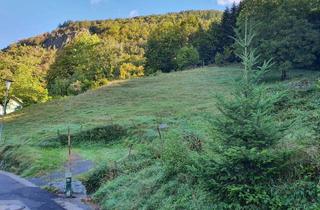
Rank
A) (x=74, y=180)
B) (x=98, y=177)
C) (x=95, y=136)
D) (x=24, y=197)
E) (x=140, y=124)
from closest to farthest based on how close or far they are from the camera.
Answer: (x=24, y=197) → (x=98, y=177) → (x=74, y=180) → (x=95, y=136) → (x=140, y=124)

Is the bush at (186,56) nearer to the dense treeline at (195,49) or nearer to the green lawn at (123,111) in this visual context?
the dense treeline at (195,49)

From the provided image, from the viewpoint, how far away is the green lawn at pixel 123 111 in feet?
96.3

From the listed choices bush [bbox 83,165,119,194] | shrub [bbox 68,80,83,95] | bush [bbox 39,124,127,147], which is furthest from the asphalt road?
shrub [bbox 68,80,83,95]

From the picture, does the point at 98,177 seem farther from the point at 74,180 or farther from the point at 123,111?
the point at 123,111

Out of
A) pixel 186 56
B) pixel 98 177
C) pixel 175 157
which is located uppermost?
pixel 186 56

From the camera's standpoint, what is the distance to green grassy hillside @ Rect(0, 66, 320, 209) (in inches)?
510

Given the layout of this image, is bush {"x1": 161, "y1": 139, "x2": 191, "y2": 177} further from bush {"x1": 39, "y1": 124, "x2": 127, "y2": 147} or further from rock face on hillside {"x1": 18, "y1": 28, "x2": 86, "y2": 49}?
rock face on hillside {"x1": 18, "y1": 28, "x2": 86, "y2": 49}

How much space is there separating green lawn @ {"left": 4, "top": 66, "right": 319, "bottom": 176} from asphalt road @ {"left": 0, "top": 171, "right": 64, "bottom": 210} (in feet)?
12.3

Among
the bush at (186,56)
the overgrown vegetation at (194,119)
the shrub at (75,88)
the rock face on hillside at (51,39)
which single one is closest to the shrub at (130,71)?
the overgrown vegetation at (194,119)

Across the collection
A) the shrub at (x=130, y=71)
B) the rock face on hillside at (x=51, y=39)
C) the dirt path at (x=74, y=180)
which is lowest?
the dirt path at (x=74, y=180)

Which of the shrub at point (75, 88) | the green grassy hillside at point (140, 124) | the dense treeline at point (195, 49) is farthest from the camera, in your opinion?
the shrub at point (75, 88)

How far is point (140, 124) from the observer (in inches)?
1359

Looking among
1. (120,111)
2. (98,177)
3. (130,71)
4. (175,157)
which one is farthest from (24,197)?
(130,71)

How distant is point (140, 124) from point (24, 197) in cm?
1763
